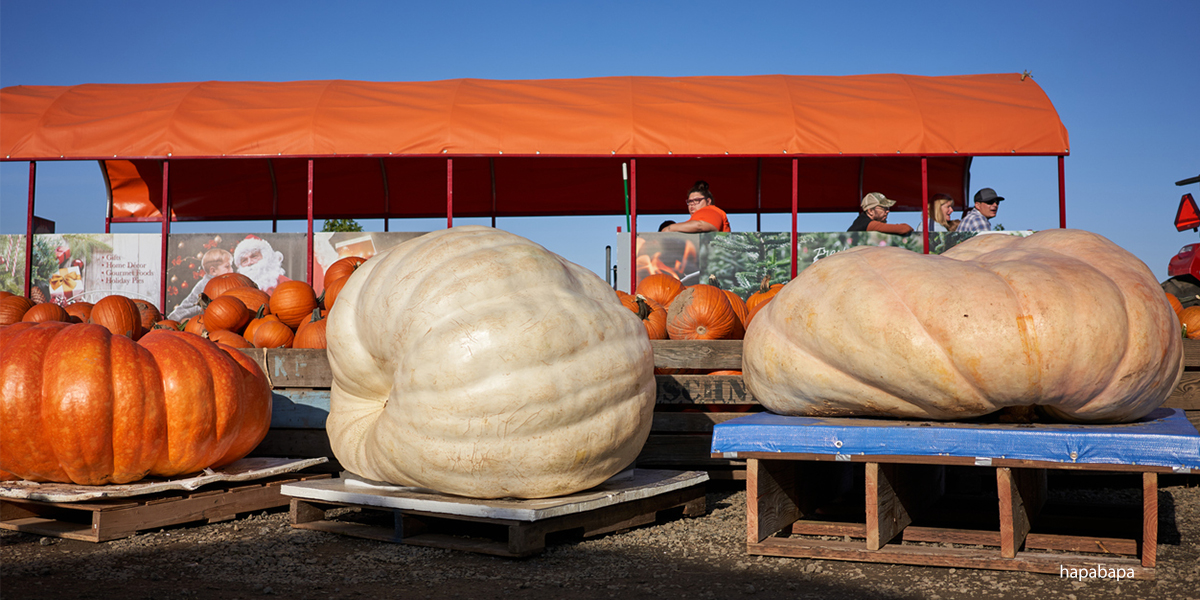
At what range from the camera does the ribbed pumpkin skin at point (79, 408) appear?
11.3 feet

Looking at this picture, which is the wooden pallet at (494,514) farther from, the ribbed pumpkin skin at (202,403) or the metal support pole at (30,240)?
the metal support pole at (30,240)

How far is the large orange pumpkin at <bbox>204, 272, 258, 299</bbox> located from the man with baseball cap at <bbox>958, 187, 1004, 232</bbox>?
6389 millimetres

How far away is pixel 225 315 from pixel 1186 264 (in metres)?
9.13

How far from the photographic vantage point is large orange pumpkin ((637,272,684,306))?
20.2 feet

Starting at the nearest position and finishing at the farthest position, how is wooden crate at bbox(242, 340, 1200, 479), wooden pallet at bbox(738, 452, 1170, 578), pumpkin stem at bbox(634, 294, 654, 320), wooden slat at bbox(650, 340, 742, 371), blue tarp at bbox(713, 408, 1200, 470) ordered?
blue tarp at bbox(713, 408, 1200, 470)
wooden pallet at bbox(738, 452, 1170, 578)
wooden crate at bbox(242, 340, 1200, 479)
wooden slat at bbox(650, 340, 742, 371)
pumpkin stem at bbox(634, 294, 654, 320)

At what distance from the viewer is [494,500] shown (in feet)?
10.6

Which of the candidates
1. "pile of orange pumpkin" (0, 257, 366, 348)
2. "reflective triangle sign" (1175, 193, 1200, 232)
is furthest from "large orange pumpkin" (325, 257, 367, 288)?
"reflective triangle sign" (1175, 193, 1200, 232)

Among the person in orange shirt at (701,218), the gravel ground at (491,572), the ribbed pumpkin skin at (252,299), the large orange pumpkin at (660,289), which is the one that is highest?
the person in orange shirt at (701,218)

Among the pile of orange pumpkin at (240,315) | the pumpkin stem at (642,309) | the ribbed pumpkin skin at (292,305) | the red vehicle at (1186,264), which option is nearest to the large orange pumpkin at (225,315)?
the pile of orange pumpkin at (240,315)

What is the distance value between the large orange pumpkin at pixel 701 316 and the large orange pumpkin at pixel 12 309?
14.6 ft

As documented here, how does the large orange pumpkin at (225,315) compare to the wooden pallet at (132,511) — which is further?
the large orange pumpkin at (225,315)

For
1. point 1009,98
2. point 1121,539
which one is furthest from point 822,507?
point 1009,98

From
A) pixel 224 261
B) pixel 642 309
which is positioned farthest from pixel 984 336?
pixel 224 261

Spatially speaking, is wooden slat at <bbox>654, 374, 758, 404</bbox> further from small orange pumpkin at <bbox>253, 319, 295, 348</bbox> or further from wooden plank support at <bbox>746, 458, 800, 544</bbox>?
small orange pumpkin at <bbox>253, 319, 295, 348</bbox>
